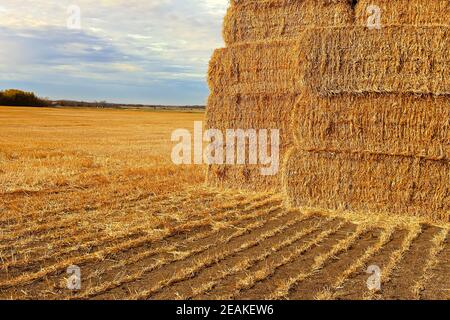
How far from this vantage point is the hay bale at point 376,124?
24.1 ft

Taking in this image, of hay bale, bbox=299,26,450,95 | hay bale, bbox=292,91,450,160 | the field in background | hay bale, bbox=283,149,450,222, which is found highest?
hay bale, bbox=299,26,450,95

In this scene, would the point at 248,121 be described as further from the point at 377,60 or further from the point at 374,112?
the point at 377,60

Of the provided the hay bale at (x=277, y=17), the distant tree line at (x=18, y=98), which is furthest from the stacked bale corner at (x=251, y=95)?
the distant tree line at (x=18, y=98)

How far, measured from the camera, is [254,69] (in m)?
9.72

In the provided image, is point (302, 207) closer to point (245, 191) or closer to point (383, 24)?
point (245, 191)

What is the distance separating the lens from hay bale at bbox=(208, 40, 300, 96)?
938 cm

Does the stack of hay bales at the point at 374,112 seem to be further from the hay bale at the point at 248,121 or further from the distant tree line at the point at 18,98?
the distant tree line at the point at 18,98

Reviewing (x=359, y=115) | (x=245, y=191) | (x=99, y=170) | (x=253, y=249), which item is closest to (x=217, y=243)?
(x=253, y=249)

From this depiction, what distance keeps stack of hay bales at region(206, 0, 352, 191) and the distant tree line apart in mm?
60444

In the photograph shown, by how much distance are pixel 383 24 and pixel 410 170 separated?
229 centimetres

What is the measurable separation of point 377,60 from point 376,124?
3.12ft

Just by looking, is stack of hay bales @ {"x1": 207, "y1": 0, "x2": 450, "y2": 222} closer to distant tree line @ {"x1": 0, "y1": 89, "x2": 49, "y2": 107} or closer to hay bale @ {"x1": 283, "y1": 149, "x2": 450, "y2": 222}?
hay bale @ {"x1": 283, "y1": 149, "x2": 450, "y2": 222}

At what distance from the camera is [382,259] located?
5.55m

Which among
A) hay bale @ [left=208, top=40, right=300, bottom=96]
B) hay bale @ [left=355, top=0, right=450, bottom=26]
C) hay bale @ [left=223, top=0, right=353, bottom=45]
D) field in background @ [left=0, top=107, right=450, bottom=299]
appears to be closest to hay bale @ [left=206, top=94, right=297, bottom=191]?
hay bale @ [left=208, top=40, right=300, bottom=96]
